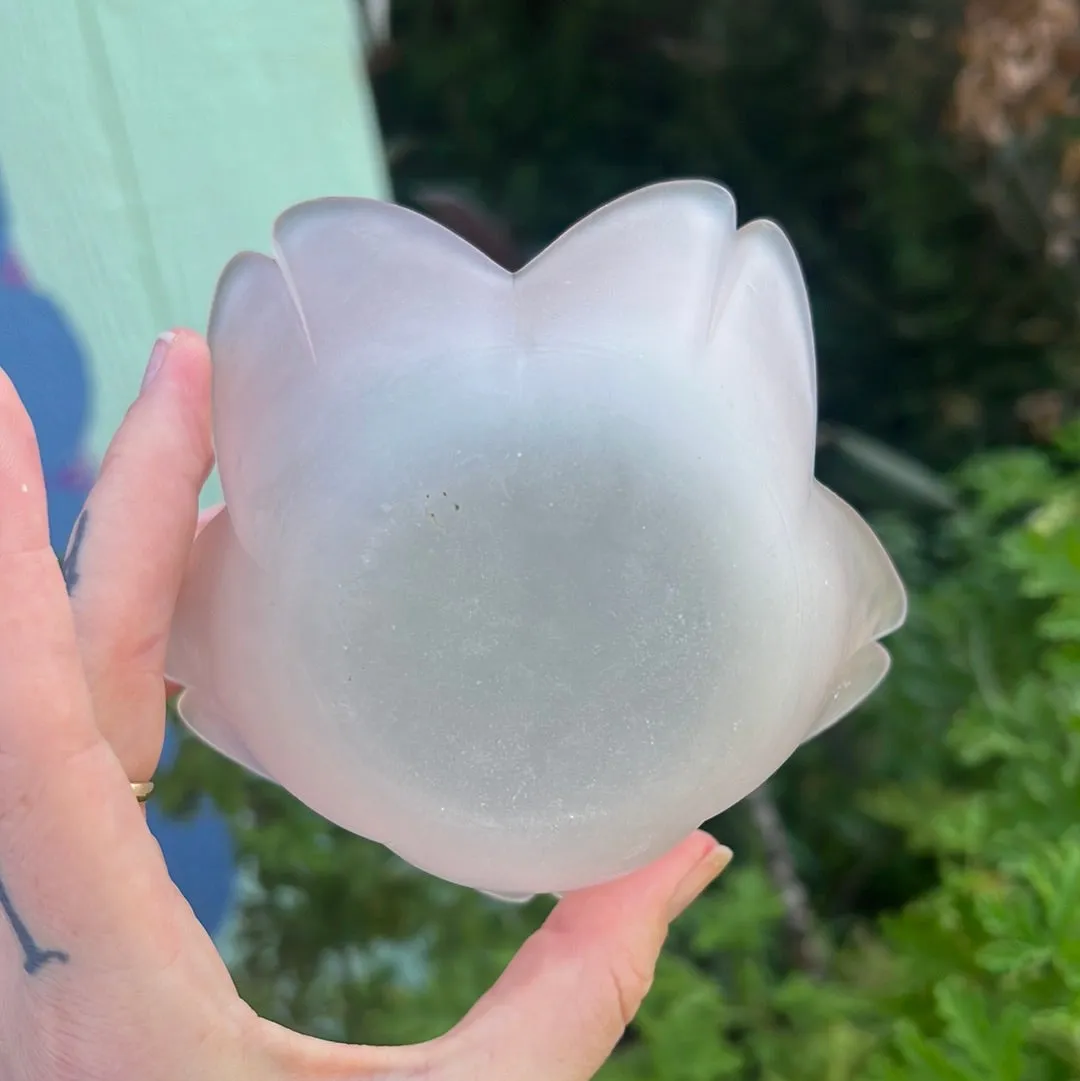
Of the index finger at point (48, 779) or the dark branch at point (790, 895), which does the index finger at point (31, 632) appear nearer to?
the index finger at point (48, 779)

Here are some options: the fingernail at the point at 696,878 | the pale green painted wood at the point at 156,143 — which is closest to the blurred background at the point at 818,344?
the pale green painted wood at the point at 156,143

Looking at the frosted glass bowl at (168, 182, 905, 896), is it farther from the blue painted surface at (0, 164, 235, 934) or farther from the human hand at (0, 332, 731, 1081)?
the blue painted surface at (0, 164, 235, 934)

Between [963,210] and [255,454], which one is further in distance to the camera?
[963,210]

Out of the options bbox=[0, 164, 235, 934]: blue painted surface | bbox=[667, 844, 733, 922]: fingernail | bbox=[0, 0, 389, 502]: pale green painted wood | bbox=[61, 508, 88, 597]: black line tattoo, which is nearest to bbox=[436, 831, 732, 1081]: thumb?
bbox=[667, 844, 733, 922]: fingernail

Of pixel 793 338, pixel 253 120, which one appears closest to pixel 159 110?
pixel 253 120

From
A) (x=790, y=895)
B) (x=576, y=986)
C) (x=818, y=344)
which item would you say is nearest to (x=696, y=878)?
(x=576, y=986)

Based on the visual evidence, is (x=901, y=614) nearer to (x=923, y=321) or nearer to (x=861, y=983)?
(x=861, y=983)
